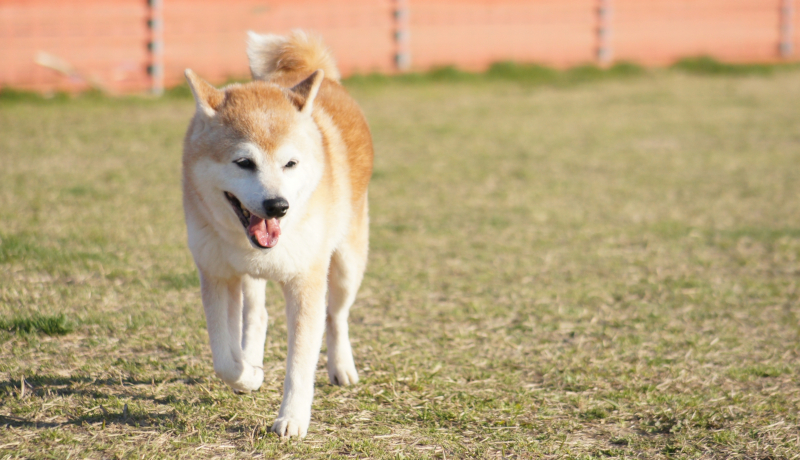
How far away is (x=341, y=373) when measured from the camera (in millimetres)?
3037

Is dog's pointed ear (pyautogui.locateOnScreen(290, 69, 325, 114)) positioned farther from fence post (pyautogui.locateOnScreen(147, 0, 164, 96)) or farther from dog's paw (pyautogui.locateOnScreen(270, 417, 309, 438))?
fence post (pyautogui.locateOnScreen(147, 0, 164, 96))

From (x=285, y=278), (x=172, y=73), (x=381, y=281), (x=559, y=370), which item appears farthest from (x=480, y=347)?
(x=172, y=73)

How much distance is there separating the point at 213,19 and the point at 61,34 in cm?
212

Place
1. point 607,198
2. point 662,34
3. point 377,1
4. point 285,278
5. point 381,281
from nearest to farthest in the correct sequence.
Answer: point 285,278 < point 381,281 < point 607,198 < point 377,1 < point 662,34

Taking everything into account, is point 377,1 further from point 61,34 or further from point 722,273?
point 722,273

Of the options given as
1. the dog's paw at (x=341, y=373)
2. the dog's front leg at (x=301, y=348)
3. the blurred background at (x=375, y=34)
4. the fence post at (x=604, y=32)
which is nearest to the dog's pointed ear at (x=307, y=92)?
the dog's front leg at (x=301, y=348)

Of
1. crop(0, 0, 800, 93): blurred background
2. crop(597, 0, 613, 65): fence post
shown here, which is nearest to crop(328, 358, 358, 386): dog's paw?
crop(0, 0, 800, 93): blurred background

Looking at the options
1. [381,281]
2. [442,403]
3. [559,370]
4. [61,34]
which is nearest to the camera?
[442,403]

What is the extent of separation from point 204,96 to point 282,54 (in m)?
0.85

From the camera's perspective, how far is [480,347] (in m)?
3.48

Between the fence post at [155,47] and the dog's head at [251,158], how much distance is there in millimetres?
8948

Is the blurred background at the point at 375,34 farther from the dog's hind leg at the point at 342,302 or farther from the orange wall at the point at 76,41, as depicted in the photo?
the dog's hind leg at the point at 342,302

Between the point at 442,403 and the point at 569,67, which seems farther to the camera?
the point at 569,67

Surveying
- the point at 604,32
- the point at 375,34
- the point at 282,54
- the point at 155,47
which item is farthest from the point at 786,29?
the point at 282,54
